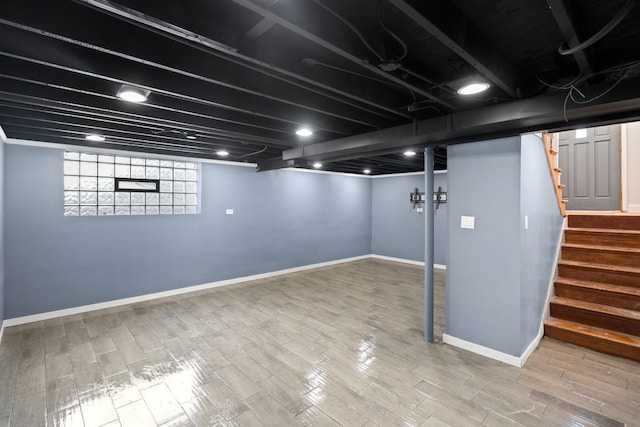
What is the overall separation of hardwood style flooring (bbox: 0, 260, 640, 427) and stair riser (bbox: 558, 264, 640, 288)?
967 mm

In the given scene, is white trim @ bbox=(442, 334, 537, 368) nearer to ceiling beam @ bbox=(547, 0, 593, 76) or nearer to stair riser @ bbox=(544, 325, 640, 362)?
stair riser @ bbox=(544, 325, 640, 362)

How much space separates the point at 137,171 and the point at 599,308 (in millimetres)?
6273

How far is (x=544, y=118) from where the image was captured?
81.8 inches

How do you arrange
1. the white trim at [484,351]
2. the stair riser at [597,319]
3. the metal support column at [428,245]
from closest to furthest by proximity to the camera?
the white trim at [484,351] → the stair riser at [597,319] → the metal support column at [428,245]

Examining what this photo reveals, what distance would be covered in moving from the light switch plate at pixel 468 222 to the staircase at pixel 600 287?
148 centimetres

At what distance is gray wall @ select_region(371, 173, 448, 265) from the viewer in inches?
266

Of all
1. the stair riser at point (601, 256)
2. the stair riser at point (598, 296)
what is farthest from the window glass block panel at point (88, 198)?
the stair riser at point (601, 256)

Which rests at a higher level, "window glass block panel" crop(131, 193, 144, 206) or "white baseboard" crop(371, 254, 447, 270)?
"window glass block panel" crop(131, 193, 144, 206)

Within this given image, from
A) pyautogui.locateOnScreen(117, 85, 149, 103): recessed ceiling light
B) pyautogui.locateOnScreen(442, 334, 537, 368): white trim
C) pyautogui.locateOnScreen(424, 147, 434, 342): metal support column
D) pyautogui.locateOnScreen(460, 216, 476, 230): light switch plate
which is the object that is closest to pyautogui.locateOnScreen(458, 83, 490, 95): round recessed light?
pyautogui.locateOnScreen(424, 147, 434, 342): metal support column

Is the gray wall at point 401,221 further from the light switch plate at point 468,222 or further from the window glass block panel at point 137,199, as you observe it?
the window glass block panel at point 137,199

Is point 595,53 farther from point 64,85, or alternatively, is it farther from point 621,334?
point 64,85

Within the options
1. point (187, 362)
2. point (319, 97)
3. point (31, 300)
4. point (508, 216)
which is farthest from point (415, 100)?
point (31, 300)

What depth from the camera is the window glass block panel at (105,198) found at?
4.30 m

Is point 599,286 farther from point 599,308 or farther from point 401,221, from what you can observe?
point 401,221
